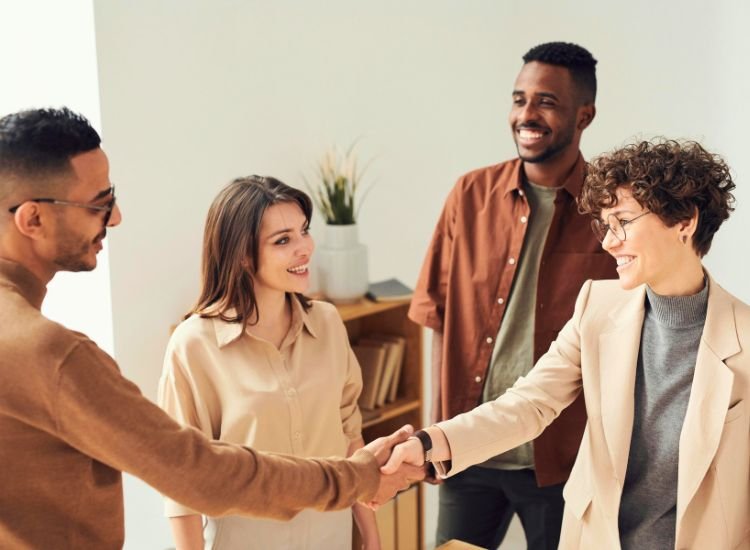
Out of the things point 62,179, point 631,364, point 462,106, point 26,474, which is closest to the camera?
point 26,474

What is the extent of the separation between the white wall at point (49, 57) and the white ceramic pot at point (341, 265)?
845mm

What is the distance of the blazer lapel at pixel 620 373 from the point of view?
6.84 feet

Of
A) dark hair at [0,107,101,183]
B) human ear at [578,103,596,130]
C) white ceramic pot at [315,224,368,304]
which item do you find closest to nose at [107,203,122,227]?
dark hair at [0,107,101,183]

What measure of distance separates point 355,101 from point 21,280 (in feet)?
8.48

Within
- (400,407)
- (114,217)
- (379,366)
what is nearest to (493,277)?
(379,366)

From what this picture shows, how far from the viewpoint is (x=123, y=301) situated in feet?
10.4

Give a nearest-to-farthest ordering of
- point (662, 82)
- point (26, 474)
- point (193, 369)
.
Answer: point (26, 474) → point (193, 369) → point (662, 82)

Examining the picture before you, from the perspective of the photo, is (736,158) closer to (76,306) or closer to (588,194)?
(588,194)

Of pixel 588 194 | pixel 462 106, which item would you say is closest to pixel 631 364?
pixel 588 194

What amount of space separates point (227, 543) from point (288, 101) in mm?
1949

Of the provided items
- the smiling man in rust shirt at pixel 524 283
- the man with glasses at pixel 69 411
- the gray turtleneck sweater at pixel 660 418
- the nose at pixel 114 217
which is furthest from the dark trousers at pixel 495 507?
the nose at pixel 114 217

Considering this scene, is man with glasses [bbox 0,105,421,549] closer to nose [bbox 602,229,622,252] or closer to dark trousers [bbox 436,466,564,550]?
nose [bbox 602,229,622,252]

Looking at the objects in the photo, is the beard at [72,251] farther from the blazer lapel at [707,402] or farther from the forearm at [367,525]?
the blazer lapel at [707,402]

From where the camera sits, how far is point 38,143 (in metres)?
1.63
